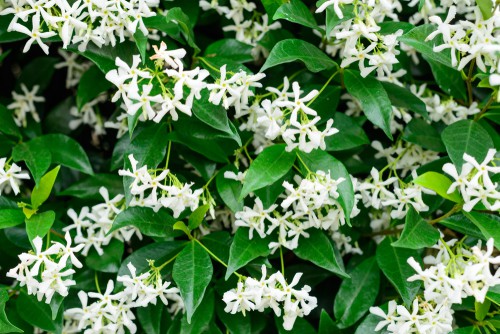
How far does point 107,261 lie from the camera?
62.7 inches

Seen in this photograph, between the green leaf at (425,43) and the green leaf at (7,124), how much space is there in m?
0.93

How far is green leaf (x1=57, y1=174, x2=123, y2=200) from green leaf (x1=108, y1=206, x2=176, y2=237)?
167mm

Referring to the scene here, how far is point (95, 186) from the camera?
5.43 feet

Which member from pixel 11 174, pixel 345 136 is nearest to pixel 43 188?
pixel 11 174

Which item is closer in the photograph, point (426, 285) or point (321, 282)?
point (426, 285)

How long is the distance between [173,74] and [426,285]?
662 millimetres

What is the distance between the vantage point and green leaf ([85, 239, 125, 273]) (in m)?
1.58

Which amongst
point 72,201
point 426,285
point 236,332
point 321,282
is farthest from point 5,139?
point 426,285

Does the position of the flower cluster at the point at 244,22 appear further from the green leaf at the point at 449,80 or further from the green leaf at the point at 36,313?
the green leaf at the point at 36,313

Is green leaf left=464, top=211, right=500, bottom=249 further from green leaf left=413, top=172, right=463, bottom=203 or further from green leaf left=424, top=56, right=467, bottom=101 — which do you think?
green leaf left=424, top=56, right=467, bottom=101

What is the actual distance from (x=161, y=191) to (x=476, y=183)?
656 millimetres

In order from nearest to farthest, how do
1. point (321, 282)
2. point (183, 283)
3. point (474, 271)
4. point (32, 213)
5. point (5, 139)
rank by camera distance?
point (474, 271)
point (183, 283)
point (32, 213)
point (5, 139)
point (321, 282)

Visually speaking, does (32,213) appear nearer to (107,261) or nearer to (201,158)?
(107,261)

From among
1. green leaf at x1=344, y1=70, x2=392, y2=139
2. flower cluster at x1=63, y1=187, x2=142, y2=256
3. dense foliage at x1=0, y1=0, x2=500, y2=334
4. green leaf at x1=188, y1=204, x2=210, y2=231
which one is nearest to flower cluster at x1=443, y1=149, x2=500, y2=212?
dense foliage at x1=0, y1=0, x2=500, y2=334
